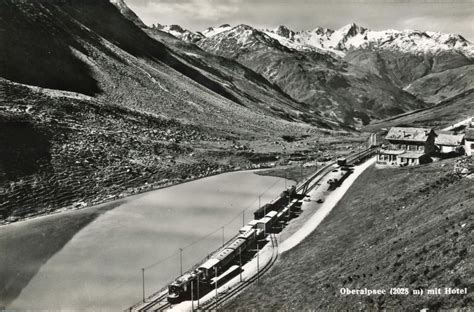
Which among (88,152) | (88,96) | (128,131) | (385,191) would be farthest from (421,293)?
(88,96)

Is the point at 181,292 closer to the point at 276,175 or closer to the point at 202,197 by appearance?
the point at 202,197

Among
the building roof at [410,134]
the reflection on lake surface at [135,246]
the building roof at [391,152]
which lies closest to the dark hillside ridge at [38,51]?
the reflection on lake surface at [135,246]

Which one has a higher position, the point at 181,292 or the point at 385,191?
the point at 385,191

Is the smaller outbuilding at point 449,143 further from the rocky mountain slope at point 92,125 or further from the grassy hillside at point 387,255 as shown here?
the rocky mountain slope at point 92,125

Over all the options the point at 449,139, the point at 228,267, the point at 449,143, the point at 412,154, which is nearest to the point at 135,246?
the point at 228,267

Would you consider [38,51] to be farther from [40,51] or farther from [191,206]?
[191,206]

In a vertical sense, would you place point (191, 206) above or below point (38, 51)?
below

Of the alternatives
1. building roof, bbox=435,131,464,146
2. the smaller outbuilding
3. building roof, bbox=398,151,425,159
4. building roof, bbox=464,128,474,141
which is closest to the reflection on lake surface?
building roof, bbox=398,151,425,159
